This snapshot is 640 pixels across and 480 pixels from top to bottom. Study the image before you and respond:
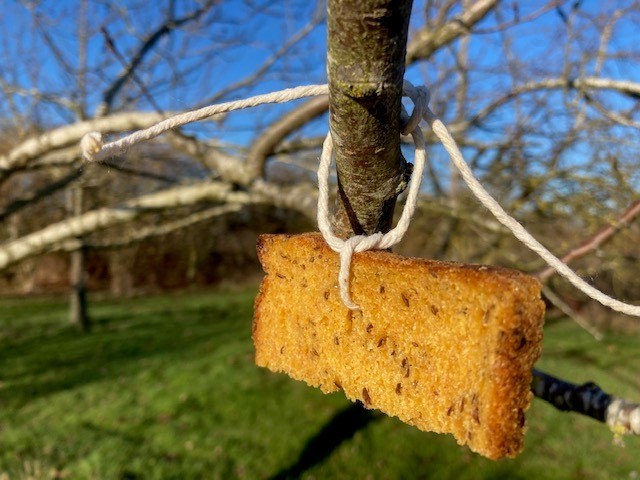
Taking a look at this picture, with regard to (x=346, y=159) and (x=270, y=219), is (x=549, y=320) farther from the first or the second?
(x=346, y=159)

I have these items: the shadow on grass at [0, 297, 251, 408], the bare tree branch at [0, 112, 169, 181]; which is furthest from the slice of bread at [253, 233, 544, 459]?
the shadow on grass at [0, 297, 251, 408]

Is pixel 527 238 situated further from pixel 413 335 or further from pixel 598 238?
pixel 598 238

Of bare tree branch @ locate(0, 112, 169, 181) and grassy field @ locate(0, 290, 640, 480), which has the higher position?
bare tree branch @ locate(0, 112, 169, 181)

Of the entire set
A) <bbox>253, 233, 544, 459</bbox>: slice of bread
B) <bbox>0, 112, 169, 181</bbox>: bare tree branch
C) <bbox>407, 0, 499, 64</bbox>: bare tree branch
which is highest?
<bbox>407, 0, 499, 64</bbox>: bare tree branch

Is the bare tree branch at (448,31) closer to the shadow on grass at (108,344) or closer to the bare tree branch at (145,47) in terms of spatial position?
the bare tree branch at (145,47)

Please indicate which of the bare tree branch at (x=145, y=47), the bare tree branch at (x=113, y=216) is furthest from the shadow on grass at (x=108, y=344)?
the bare tree branch at (x=145, y=47)

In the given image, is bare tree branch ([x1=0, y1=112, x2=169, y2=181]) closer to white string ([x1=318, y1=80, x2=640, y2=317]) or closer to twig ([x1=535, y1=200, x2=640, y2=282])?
twig ([x1=535, y1=200, x2=640, y2=282])
